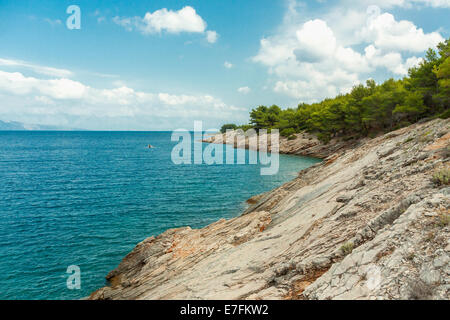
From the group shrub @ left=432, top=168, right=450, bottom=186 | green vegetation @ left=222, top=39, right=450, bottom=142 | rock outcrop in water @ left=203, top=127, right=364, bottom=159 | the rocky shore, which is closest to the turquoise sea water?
the rocky shore

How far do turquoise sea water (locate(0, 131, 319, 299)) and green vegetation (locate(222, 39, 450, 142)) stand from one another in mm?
24196

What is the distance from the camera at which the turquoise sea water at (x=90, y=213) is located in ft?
67.7

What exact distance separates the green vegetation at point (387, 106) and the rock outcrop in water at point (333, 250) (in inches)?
810

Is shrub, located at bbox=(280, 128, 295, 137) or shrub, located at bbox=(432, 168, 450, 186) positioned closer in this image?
shrub, located at bbox=(432, 168, 450, 186)

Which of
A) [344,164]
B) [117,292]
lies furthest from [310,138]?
[117,292]

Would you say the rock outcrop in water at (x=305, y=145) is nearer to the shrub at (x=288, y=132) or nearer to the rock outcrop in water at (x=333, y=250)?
the shrub at (x=288, y=132)

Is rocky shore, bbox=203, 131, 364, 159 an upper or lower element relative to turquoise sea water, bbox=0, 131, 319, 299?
upper

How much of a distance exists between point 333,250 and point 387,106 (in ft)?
202

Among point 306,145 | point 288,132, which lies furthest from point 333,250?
point 288,132

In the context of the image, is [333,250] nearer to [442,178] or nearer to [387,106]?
[442,178]

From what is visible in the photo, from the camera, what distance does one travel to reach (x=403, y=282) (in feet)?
23.2

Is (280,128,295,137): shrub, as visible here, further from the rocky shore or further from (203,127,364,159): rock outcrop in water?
the rocky shore

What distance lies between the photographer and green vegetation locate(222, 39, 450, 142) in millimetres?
43562

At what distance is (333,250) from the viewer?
10.1 meters
